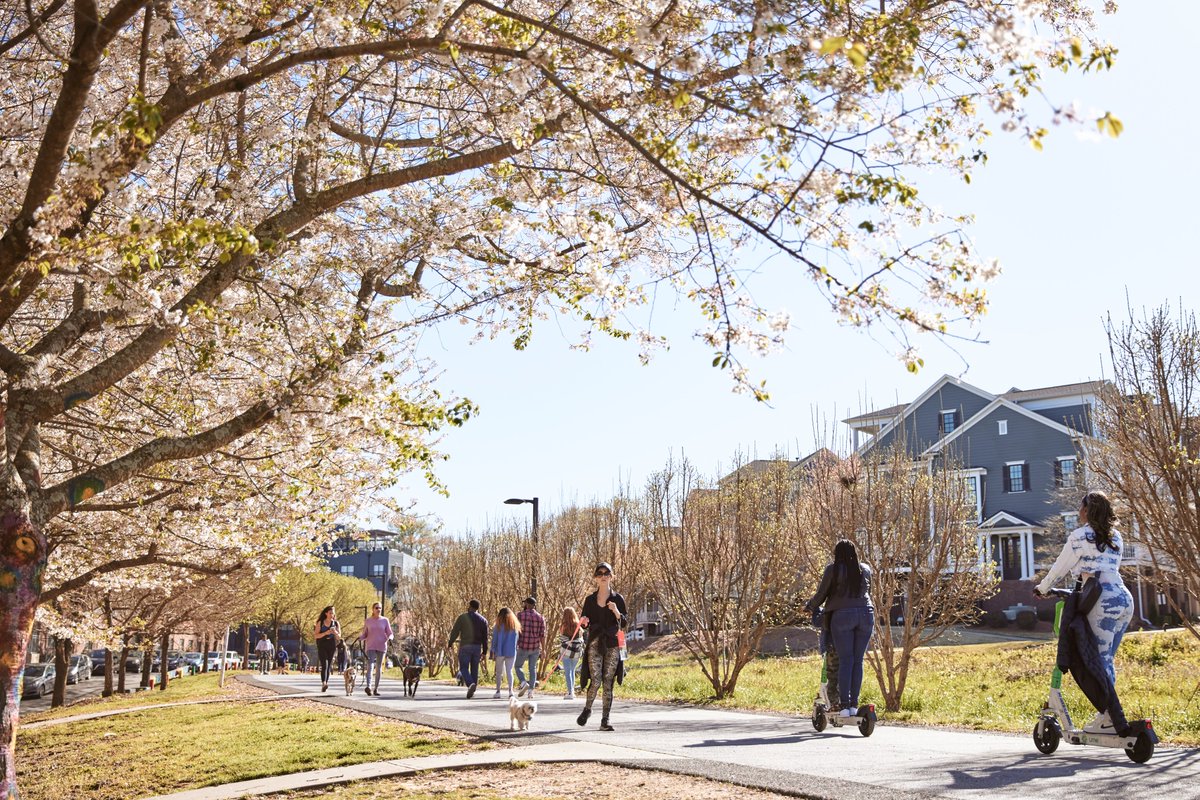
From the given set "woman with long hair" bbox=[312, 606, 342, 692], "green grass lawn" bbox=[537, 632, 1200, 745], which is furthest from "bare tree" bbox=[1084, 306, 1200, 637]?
"woman with long hair" bbox=[312, 606, 342, 692]

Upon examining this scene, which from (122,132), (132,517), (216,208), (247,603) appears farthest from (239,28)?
(247,603)

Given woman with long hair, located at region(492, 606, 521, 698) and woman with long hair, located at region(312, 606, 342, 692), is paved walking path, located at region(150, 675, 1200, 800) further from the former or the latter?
woman with long hair, located at region(312, 606, 342, 692)

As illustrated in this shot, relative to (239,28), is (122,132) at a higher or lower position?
lower

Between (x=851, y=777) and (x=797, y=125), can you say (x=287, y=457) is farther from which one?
(x=797, y=125)

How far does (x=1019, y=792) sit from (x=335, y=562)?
354ft

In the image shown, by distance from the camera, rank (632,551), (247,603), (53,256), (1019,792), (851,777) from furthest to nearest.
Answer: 1. (247,603)
2. (632,551)
3. (851,777)
4. (1019,792)
5. (53,256)

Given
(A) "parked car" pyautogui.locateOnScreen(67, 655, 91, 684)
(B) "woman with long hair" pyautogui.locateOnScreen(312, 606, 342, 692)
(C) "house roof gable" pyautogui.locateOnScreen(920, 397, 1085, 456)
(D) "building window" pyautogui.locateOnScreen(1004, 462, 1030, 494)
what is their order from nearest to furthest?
(B) "woman with long hair" pyautogui.locateOnScreen(312, 606, 342, 692)
(C) "house roof gable" pyautogui.locateOnScreen(920, 397, 1085, 456)
(D) "building window" pyautogui.locateOnScreen(1004, 462, 1030, 494)
(A) "parked car" pyautogui.locateOnScreen(67, 655, 91, 684)

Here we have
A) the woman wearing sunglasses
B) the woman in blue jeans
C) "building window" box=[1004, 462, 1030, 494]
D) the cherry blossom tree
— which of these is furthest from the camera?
"building window" box=[1004, 462, 1030, 494]

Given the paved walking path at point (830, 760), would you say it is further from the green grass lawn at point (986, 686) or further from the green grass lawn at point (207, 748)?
the green grass lawn at point (986, 686)

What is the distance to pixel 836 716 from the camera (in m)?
9.91

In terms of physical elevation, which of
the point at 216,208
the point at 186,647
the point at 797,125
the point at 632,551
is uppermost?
the point at 216,208

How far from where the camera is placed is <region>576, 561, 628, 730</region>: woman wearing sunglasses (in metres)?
11.2

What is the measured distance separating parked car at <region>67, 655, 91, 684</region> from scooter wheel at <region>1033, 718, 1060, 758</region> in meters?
51.3

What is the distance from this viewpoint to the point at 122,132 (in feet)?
18.9
